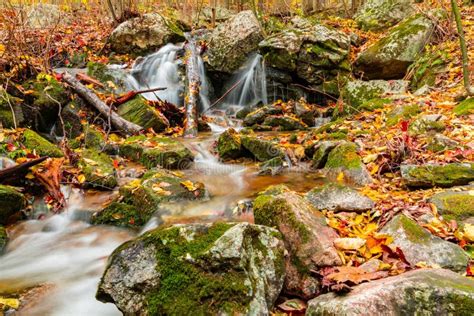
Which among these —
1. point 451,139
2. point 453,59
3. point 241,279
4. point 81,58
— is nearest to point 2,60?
point 81,58

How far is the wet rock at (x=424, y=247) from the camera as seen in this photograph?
240 cm

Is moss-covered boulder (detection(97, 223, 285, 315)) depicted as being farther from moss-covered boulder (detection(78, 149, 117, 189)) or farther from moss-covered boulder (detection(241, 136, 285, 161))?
moss-covered boulder (detection(241, 136, 285, 161))

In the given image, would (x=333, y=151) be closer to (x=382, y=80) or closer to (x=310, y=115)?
(x=310, y=115)

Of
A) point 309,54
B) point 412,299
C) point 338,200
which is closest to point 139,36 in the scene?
point 309,54

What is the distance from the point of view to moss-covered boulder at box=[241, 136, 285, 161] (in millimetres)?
6066

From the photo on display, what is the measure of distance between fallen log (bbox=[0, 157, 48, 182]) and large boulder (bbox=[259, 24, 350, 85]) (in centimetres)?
726

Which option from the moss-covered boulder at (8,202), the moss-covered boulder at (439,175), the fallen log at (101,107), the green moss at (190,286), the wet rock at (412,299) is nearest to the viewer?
the wet rock at (412,299)

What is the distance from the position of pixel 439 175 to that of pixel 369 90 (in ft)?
16.4

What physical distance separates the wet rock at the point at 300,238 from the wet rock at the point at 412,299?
1.66 ft

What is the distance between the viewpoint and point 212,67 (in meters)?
11.5

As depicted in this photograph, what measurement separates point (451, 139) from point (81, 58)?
11.7 metres

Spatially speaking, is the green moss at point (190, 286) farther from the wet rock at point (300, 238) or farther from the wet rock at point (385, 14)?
the wet rock at point (385, 14)

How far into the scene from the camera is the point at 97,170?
16.8ft

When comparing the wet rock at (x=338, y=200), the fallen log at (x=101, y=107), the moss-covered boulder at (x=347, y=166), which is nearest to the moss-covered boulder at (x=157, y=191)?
the wet rock at (x=338, y=200)
